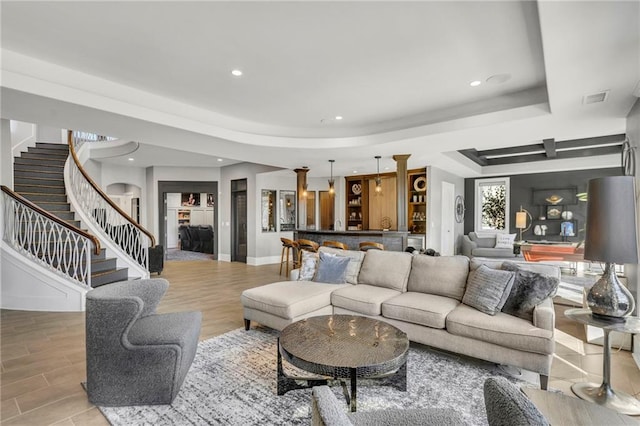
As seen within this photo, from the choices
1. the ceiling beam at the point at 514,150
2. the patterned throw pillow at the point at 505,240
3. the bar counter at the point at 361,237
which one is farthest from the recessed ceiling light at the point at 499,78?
the patterned throw pillow at the point at 505,240

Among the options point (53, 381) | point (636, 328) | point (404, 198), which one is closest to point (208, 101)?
point (53, 381)

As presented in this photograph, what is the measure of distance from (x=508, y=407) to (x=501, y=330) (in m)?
2.05

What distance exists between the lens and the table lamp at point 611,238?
226 cm

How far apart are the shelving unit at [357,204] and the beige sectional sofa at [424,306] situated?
5228 millimetres

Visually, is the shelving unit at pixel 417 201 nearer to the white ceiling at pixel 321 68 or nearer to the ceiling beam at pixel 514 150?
the ceiling beam at pixel 514 150

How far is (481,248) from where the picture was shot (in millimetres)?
8992

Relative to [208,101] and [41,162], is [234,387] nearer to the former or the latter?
[208,101]

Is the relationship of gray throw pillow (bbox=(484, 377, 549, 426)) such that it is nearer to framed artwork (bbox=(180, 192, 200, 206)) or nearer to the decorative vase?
the decorative vase

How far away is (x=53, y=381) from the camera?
2561 millimetres

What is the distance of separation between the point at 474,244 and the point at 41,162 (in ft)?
35.0

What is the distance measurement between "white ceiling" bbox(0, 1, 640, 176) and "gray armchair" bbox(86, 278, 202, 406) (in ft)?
7.08

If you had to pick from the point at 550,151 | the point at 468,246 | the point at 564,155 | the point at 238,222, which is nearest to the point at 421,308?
the point at 550,151

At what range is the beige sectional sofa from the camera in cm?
254

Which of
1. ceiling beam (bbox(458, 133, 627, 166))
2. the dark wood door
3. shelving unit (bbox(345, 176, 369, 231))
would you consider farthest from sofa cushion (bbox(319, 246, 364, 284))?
the dark wood door
